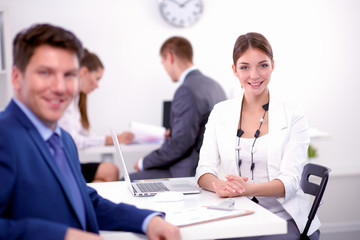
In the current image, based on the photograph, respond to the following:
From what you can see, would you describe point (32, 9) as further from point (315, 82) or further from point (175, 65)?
point (315, 82)

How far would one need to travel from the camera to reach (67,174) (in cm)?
135

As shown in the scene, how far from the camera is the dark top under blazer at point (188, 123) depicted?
127 inches

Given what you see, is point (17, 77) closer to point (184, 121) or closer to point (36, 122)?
point (36, 122)

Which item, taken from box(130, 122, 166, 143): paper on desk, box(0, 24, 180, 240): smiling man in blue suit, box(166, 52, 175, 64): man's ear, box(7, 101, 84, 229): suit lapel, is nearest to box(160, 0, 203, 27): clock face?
box(166, 52, 175, 64): man's ear

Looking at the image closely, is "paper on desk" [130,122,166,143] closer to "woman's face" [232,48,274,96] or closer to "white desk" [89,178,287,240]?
"woman's face" [232,48,274,96]

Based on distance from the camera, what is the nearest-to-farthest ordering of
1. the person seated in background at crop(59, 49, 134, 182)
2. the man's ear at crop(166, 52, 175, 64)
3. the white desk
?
the white desk
the person seated in background at crop(59, 49, 134, 182)
the man's ear at crop(166, 52, 175, 64)

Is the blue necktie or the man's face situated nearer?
the man's face

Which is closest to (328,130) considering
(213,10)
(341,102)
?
(341,102)

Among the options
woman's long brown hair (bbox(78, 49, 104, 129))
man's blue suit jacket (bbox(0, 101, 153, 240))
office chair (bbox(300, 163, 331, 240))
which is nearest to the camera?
man's blue suit jacket (bbox(0, 101, 153, 240))

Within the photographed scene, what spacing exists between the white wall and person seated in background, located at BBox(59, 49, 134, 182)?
1.93 feet

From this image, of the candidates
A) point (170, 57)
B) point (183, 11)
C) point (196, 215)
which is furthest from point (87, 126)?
point (196, 215)

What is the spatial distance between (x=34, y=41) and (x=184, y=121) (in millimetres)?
2077

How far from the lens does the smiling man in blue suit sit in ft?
3.68

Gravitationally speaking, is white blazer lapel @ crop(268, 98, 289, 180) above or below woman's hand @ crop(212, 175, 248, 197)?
above
